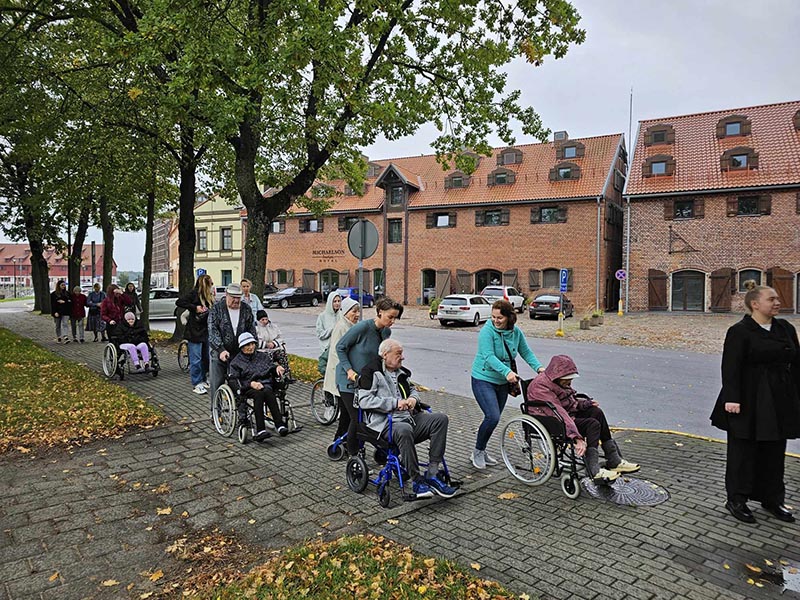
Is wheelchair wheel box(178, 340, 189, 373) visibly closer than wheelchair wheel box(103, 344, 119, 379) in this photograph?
No

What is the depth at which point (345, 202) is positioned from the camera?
43.8 metres

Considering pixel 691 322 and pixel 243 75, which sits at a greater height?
pixel 243 75

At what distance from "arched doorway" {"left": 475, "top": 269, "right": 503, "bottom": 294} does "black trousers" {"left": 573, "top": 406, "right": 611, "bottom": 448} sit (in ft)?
107

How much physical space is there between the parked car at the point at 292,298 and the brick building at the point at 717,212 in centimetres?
2150

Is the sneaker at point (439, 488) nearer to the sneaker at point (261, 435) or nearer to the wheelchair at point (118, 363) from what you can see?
the sneaker at point (261, 435)

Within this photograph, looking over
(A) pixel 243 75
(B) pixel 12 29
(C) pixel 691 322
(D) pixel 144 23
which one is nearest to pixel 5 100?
(B) pixel 12 29

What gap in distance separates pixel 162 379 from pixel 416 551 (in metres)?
8.29

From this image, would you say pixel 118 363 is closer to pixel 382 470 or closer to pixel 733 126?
pixel 382 470

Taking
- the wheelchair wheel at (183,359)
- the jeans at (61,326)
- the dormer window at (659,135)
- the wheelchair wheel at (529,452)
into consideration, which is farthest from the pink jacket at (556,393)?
the dormer window at (659,135)

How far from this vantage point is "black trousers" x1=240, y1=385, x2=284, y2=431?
6.55 m

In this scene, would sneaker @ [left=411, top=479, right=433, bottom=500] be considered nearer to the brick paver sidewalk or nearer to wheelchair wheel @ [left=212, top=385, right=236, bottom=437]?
the brick paver sidewalk

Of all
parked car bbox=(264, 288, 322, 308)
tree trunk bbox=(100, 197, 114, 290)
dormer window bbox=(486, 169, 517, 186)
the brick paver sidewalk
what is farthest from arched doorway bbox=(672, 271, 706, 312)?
tree trunk bbox=(100, 197, 114, 290)

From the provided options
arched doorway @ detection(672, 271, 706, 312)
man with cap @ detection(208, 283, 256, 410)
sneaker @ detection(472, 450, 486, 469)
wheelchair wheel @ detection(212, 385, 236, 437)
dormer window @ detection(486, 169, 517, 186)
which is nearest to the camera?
sneaker @ detection(472, 450, 486, 469)

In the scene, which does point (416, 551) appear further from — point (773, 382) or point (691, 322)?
point (691, 322)
